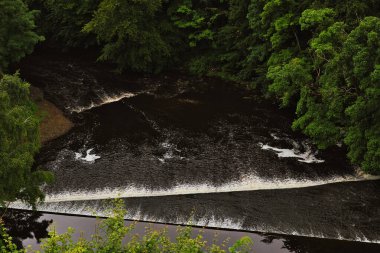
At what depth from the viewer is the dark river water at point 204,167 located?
2552cm

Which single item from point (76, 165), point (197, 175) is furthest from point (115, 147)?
point (197, 175)

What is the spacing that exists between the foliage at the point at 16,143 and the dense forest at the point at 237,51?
43mm

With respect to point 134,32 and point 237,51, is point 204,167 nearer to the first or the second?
point 134,32

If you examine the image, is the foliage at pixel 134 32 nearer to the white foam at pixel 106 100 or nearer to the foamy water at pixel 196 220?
the white foam at pixel 106 100

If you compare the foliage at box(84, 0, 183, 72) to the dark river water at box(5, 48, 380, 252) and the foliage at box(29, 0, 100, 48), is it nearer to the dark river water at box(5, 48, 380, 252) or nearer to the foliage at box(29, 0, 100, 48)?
the foliage at box(29, 0, 100, 48)

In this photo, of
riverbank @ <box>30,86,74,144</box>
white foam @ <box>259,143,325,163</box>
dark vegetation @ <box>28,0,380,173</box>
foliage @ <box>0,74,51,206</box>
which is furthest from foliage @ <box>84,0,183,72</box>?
foliage @ <box>0,74,51,206</box>

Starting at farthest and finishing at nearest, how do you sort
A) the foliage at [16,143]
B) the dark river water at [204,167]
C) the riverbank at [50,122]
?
the riverbank at [50,122]
the dark river water at [204,167]
the foliage at [16,143]

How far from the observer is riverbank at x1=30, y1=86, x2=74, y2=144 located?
108 ft

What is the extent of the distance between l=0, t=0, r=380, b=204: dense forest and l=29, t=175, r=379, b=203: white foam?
6.65ft

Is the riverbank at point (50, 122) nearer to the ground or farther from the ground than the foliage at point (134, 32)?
nearer to the ground

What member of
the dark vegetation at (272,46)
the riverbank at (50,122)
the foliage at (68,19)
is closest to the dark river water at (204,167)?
the riverbank at (50,122)

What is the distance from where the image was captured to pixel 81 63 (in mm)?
47281

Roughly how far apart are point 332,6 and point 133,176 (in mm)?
16922

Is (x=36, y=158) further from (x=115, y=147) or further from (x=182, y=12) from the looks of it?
(x=182, y=12)
